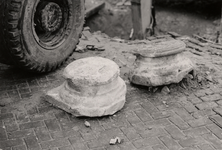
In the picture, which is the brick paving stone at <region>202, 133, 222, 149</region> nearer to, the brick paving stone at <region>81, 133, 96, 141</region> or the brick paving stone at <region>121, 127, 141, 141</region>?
the brick paving stone at <region>121, 127, 141, 141</region>

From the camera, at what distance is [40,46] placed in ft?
16.4

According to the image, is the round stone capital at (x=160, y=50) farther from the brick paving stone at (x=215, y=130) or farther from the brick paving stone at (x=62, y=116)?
the brick paving stone at (x=62, y=116)

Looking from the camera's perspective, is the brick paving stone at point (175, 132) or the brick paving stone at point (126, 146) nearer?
the brick paving stone at point (126, 146)

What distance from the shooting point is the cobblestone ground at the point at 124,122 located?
12.4 ft

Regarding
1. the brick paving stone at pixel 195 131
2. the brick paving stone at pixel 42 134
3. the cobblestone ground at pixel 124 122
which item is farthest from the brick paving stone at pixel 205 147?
the brick paving stone at pixel 42 134

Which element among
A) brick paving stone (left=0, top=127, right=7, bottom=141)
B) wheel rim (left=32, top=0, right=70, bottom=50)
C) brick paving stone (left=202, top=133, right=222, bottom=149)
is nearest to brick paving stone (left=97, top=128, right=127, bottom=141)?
brick paving stone (left=202, top=133, right=222, bottom=149)

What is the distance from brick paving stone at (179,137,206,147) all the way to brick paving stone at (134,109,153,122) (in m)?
0.56

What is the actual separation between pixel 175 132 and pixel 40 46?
90.5 inches

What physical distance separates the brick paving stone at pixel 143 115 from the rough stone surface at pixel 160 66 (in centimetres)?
49

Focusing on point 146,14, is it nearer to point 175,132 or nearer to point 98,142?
point 175,132

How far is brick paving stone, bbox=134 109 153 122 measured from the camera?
13.9ft

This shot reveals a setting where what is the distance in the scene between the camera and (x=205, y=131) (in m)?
3.97

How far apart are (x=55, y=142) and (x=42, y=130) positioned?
Answer: 0.93 ft

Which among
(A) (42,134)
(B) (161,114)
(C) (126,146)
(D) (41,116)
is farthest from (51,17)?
(C) (126,146)
